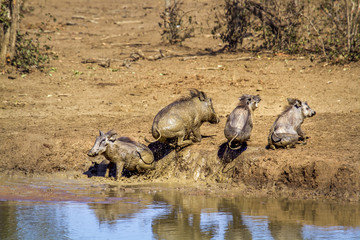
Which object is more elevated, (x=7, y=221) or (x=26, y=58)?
(x=26, y=58)

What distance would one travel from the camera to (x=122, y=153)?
364 inches

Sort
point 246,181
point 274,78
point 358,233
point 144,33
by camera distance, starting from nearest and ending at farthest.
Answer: point 358,233 → point 246,181 → point 274,78 → point 144,33

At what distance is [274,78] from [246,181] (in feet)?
18.9

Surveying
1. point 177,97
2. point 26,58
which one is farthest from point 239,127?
point 26,58

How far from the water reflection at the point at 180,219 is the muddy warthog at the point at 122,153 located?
1.15m

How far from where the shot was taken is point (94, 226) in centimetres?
666

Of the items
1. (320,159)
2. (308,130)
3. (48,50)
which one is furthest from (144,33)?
(320,159)

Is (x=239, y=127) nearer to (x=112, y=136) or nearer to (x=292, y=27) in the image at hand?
(x=112, y=136)

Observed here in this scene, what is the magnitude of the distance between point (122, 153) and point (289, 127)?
291cm

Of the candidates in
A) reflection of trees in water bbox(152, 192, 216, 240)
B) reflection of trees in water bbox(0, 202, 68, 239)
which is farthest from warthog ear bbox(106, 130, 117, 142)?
reflection of trees in water bbox(0, 202, 68, 239)

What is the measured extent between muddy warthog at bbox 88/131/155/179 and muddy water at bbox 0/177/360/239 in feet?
1.99

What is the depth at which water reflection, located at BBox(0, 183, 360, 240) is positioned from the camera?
6.24 m

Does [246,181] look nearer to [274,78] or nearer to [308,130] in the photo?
[308,130]

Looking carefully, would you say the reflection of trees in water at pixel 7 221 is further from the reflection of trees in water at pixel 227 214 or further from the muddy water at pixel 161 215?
the reflection of trees in water at pixel 227 214
